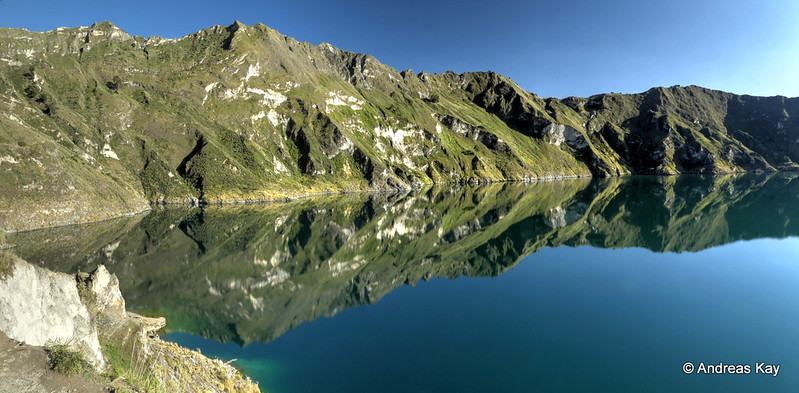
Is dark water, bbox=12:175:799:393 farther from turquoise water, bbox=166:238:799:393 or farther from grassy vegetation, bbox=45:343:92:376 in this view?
grassy vegetation, bbox=45:343:92:376

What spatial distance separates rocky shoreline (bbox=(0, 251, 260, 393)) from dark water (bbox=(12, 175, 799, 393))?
6.59 metres

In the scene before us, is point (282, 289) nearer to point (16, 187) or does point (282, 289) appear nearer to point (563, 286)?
point (563, 286)

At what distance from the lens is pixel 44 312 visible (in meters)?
14.0

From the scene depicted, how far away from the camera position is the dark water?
25453 mm

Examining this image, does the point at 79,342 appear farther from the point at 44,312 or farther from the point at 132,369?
the point at 132,369

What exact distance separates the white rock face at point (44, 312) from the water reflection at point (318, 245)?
18.6 metres

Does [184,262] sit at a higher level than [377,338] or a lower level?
higher

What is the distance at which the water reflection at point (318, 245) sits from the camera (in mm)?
41469

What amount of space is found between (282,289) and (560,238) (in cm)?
5522

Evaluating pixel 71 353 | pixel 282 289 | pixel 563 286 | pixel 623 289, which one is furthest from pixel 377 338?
pixel 623 289

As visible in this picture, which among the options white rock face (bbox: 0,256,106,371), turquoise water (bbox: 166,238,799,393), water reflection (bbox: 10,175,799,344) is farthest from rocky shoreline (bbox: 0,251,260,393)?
water reflection (bbox: 10,175,799,344)

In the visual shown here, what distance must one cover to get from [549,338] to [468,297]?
41.8 feet

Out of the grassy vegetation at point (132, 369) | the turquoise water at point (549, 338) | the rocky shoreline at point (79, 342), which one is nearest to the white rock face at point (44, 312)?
the rocky shoreline at point (79, 342)

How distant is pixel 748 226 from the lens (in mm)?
79875
